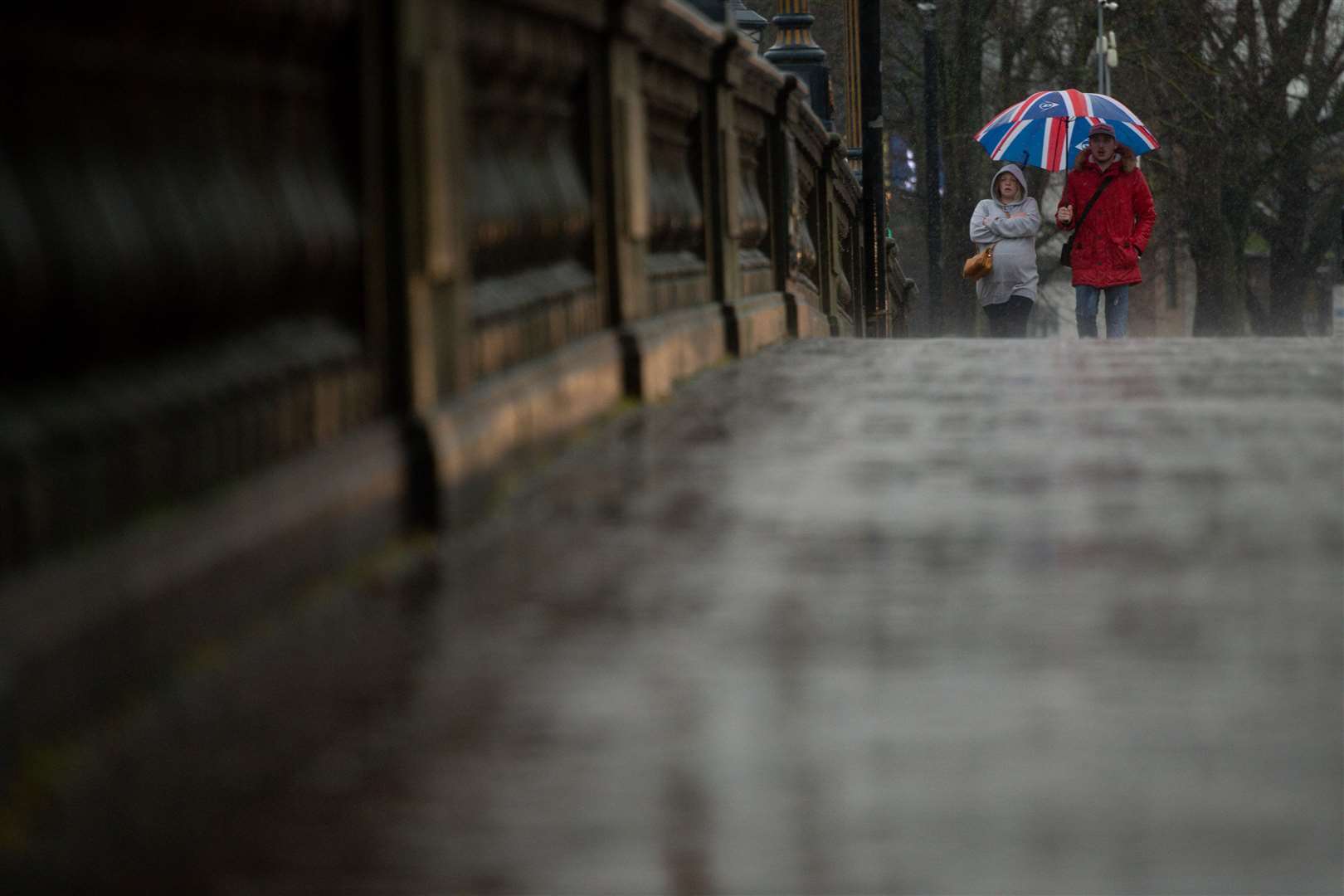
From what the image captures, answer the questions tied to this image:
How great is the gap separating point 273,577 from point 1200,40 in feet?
112

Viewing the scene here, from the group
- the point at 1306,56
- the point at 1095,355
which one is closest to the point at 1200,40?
the point at 1306,56

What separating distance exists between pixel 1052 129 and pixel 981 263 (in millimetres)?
3508

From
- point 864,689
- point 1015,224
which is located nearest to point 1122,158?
point 1015,224

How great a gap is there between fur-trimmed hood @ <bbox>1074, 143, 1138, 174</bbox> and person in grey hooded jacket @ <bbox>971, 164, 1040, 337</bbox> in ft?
2.46

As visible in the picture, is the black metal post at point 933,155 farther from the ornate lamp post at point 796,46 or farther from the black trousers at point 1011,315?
the black trousers at point 1011,315

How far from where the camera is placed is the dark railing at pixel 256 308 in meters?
3.58

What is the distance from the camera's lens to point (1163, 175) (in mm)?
37469

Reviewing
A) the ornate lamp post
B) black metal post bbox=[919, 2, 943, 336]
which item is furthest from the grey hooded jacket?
black metal post bbox=[919, 2, 943, 336]

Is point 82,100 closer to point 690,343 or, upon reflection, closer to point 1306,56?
point 690,343

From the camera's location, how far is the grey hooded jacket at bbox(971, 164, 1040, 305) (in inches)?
690

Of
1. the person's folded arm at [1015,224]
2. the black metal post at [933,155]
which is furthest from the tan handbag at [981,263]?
the black metal post at [933,155]

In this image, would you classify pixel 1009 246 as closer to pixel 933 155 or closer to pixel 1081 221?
pixel 1081 221

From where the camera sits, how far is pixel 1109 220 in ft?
53.7

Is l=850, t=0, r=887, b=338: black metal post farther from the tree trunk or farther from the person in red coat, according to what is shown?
the tree trunk
